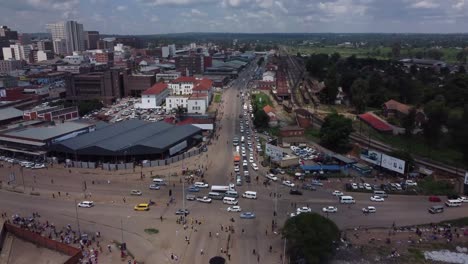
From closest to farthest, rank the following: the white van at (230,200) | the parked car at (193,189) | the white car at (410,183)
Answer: the white van at (230,200)
the parked car at (193,189)
the white car at (410,183)

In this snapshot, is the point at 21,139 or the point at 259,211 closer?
the point at 259,211

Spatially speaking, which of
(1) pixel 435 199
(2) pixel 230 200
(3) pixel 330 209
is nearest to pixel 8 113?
(2) pixel 230 200

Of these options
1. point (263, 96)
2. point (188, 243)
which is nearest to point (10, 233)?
Result: point (188, 243)

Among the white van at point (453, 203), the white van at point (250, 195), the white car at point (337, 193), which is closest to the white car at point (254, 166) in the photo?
the white van at point (250, 195)

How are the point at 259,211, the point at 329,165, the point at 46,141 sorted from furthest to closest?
1. the point at 46,141
2. the point at 329,165
3. the point at 259,211

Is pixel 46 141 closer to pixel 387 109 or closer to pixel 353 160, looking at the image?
pixel 353 160

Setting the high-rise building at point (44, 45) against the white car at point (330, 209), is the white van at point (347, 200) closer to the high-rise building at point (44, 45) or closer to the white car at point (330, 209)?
the white car at point (330, 209)

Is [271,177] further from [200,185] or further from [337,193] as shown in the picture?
[200,185]
